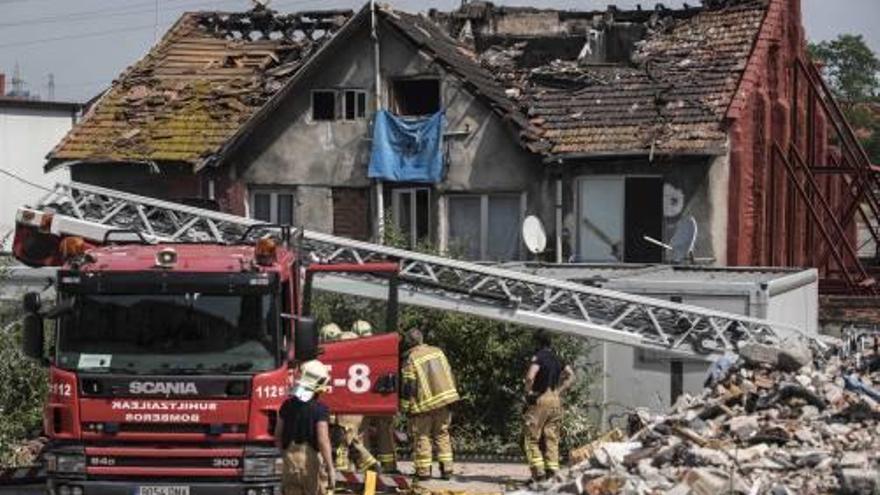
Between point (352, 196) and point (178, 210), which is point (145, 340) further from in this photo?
point (352, 196)

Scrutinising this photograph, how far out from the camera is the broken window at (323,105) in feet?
91.9

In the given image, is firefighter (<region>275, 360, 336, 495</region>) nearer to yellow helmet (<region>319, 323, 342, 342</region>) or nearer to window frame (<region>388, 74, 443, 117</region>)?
yellow helmet (<region>319, 323, 342, 342</region>)

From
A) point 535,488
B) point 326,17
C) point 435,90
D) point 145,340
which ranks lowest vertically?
point 535,488

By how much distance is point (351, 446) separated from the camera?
15.4 m

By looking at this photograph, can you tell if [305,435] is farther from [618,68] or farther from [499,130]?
[618,68]

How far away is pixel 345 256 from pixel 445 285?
56.7 inches

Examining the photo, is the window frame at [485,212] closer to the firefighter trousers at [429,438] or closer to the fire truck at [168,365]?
the firefighter trousers at [429,438]

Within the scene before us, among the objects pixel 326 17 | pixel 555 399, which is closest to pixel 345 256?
pixel 555 399

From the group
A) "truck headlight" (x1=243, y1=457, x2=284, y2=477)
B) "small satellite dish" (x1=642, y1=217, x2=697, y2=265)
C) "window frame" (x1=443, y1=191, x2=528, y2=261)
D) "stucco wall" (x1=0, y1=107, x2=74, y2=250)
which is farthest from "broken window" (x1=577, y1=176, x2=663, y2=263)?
"stucco wall" (x1=0, y1=107, x2=74, y2=250)

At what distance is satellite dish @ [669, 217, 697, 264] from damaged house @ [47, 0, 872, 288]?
1.86 ft

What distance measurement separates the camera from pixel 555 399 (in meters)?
15.9

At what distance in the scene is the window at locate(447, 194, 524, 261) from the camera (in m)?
26.7

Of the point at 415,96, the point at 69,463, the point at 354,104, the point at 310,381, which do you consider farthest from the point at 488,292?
the point at 354,104

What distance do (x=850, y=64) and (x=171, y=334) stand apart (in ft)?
282
